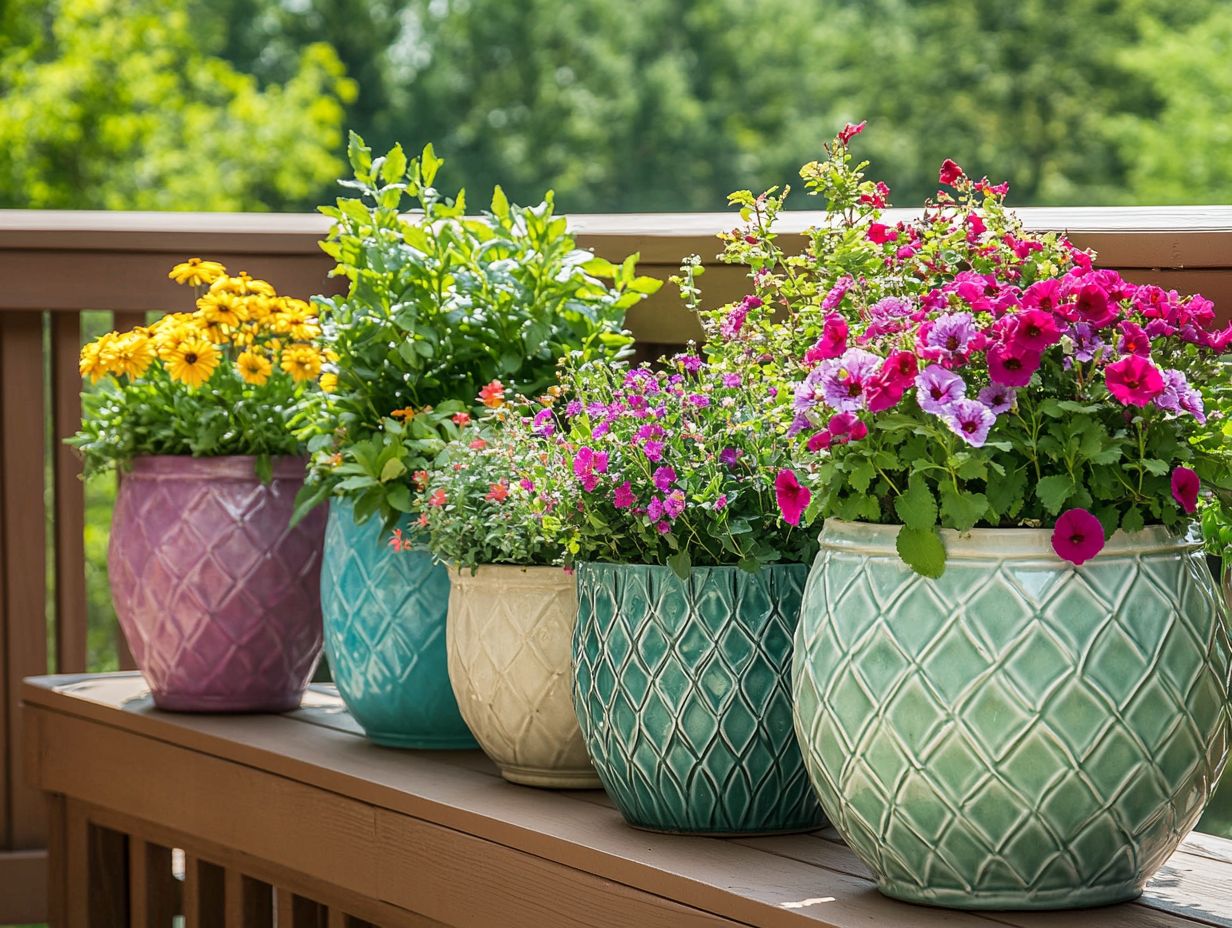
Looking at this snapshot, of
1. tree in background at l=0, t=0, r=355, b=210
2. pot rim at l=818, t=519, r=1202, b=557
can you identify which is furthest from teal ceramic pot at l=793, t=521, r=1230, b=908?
tree in background at l=0, t=0, r=355, b=210

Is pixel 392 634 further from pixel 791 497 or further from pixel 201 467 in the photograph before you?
pixel 791 497

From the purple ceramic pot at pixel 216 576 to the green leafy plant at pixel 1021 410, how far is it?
0.98 meters

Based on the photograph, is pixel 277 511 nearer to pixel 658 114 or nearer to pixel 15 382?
pixel 15 382

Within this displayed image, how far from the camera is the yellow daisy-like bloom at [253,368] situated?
6.70 feet

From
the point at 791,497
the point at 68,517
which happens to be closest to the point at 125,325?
the point at 68,517

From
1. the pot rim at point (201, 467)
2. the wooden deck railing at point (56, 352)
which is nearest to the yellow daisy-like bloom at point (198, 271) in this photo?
the pot rim at point (201, 467)

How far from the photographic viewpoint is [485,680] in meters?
1.67

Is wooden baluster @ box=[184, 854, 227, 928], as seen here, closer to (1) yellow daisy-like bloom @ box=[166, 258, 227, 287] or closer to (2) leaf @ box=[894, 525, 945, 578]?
(1) yellow daisy-like bloom @ box=[166, 258, 227, 287]

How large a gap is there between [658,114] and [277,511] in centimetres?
1900

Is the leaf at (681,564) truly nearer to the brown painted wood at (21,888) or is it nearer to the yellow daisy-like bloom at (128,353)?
the yellow daisy-like bloom at (128,353)

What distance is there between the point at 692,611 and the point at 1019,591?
0.36 metres

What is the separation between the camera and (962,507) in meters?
1.17

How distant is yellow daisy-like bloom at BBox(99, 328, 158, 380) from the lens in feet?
6.79

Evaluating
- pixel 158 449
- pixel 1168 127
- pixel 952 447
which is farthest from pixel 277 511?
pixel 1168 127
